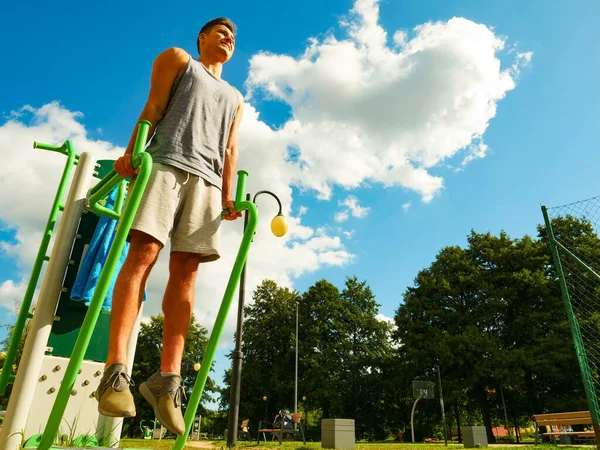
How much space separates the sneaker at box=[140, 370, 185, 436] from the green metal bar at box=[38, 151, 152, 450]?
0.39 metres

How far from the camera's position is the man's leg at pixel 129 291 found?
1823 mm

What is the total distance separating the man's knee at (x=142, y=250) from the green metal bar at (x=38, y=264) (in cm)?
177

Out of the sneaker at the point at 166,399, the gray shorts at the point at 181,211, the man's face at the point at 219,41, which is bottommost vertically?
the sneaker at the point at 166,399

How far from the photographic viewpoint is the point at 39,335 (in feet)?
10.5

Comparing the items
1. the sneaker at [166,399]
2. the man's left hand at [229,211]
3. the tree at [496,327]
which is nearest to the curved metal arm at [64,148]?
the man's left hand at [229,211]

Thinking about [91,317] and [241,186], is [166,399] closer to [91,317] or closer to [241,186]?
[91,317]

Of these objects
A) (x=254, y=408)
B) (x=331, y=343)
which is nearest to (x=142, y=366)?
(x=254, y=408)

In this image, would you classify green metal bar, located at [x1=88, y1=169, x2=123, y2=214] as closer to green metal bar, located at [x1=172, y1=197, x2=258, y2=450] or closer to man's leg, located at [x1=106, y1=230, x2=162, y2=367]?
man's leg, located at [x1=106, y1=230, x2=162, y2=367]

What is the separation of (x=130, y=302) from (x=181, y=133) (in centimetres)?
99

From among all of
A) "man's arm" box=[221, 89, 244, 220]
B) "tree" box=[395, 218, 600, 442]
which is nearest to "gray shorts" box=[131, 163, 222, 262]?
"man's arm" box=[221, 89, 244, 220]

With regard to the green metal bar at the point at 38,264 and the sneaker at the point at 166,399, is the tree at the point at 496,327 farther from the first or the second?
the sneaker at the point at 166,399

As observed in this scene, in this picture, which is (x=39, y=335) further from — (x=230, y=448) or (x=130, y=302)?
(x=230, y=448)

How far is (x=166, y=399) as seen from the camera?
1.91m

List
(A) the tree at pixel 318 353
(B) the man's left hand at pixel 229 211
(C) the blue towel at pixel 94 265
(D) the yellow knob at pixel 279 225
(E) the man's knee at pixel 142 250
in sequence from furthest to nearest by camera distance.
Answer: (A) the tree at pixel 318 353 < (D) the yellow knob at pixel 279 225 < (C) the blue towel at pixel 94 265 < (B) the man's left hand at pixel 229 211 < (E) the man's knee at pixel 142 250
